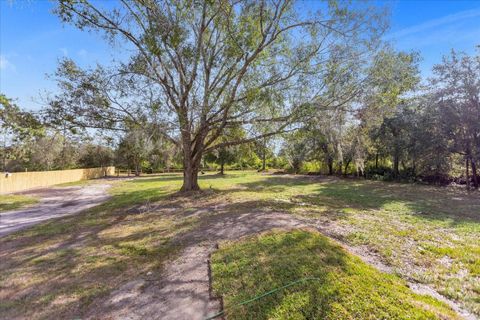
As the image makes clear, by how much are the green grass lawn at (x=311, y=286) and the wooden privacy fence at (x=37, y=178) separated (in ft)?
52.3

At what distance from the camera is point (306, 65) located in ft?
24.0

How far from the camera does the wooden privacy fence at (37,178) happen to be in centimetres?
1344

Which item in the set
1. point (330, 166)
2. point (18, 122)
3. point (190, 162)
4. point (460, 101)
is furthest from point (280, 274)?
point (330, 166)

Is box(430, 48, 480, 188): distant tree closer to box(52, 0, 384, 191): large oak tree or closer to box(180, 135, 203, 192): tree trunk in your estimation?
box(52, 0, 384, 191): large oak tree

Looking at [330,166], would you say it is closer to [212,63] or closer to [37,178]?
[212,63]

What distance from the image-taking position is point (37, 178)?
54.2ft

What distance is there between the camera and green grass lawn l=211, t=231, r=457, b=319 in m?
2.12

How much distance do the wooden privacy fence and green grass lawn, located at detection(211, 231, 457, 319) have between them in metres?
15.9

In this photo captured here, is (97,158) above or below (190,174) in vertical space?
above

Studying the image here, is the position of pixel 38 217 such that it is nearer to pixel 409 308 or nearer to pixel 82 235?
pixel 82 235

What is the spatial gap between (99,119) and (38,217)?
3.39 metres

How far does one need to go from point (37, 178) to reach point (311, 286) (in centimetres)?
2008

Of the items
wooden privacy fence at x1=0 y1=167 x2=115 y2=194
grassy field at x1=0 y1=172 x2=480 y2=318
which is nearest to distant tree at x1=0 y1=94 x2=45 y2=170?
grassy field at x1=0 y1=172 x2=480 y2=318

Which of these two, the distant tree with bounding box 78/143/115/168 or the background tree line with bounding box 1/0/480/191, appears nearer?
the background tree line with bounding box 1/0/480/191
